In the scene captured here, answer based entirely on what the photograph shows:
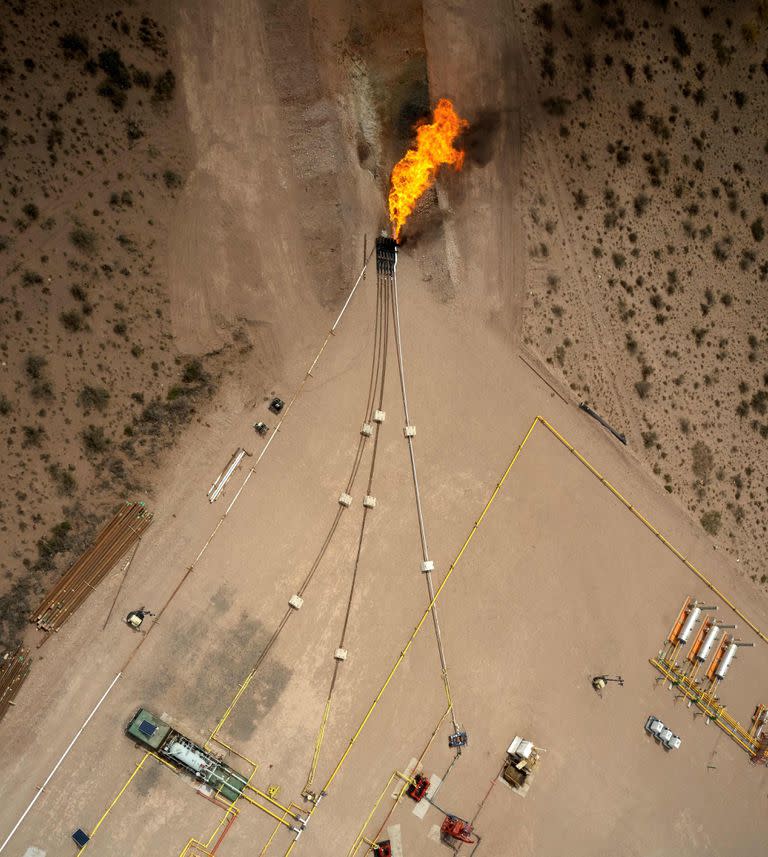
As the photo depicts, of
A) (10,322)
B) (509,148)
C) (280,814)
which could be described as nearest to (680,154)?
(509,148)

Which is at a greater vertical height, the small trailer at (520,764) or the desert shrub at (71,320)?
the desert shrub at (71,320)

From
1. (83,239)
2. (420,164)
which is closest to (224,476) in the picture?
(83,239)

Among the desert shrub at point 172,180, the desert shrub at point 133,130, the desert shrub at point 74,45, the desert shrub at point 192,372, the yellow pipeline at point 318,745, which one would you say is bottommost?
the yellow pipeline at point 318,745

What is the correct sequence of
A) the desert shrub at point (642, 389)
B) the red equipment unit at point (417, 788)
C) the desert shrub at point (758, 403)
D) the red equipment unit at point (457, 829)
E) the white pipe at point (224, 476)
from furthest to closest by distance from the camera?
1. the desert shrub at point (758, 403)
2. the desert shrub at point (642, 389)
3. the red equipment unit at point (457, 829)
4. the red equipment unit at point (417, 788)
5. the white pipe at point (224, 476)

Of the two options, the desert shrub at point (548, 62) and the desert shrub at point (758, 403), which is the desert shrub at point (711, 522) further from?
the desert shrub at point (548, 62)

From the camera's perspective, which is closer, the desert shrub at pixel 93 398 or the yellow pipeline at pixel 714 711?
the desert shrub at pixel 93 398

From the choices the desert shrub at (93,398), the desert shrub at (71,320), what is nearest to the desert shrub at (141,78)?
the desert shrub at (71,320)

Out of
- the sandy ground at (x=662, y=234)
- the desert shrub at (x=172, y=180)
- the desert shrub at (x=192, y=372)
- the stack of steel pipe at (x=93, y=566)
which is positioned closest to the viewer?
the stack of steel pipe at (x=93, y=566)
